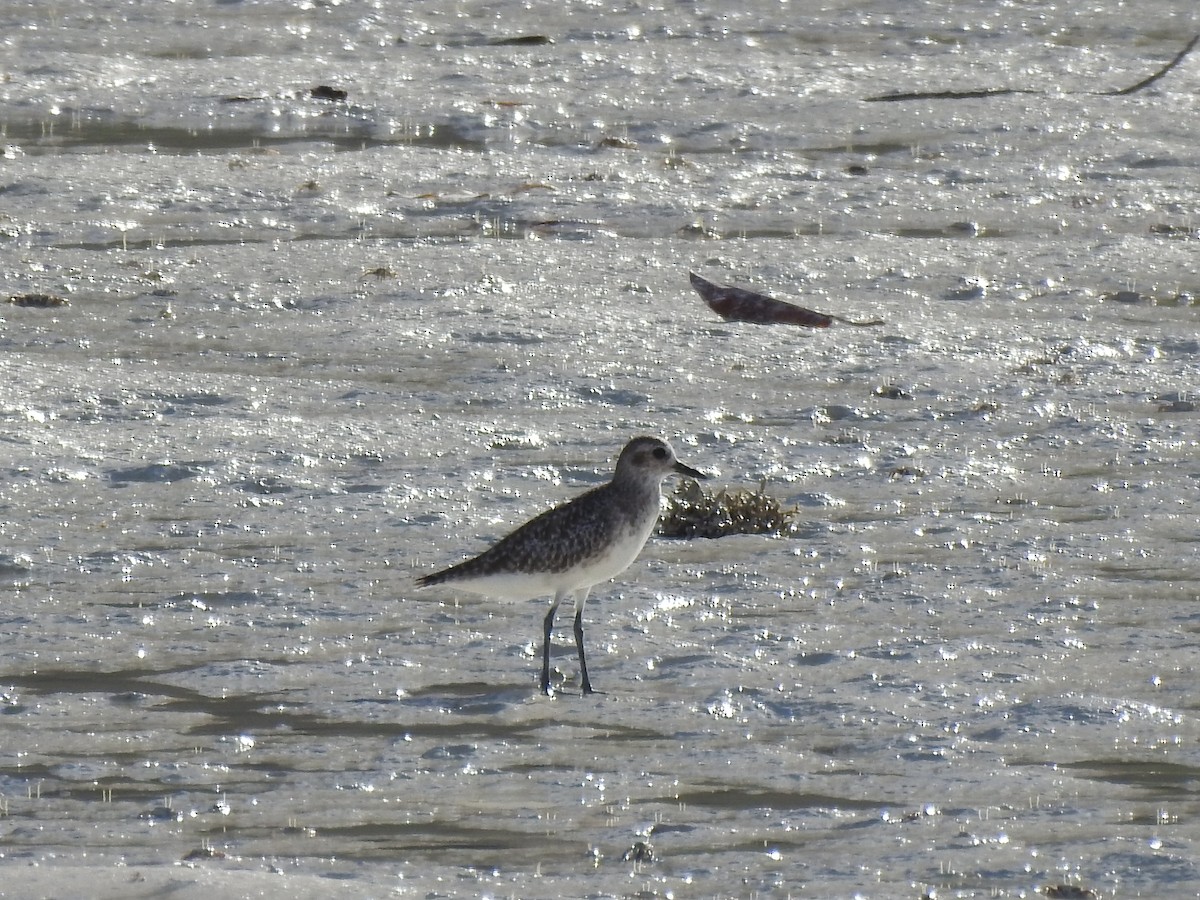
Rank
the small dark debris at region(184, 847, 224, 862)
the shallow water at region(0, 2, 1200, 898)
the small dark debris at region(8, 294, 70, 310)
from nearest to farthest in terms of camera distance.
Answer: the small dark debris at region(184, 847, 224, 862)
the shallow water at region(0, 2, 1200, 898)
the small dark debris at region(8, 294, 70, 310)

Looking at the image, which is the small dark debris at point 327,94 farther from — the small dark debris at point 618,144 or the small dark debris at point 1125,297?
the small dark debris at point 1125,297

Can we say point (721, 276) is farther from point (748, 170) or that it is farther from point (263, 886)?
point (263, 886)

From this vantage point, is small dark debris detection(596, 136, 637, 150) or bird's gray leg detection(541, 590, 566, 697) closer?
bird's gray leg detection(541, 590, 566, 697)

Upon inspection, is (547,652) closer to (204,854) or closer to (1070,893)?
(204,854)

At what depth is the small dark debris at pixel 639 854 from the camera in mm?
5434

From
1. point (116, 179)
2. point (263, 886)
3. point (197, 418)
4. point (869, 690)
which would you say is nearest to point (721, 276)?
point (197, 418)

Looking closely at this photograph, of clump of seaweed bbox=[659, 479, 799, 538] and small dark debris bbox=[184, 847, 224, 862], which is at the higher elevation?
clump of seaweed bbox=[659, 479, 799, 538]

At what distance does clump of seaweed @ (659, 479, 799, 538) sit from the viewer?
8.60 meters

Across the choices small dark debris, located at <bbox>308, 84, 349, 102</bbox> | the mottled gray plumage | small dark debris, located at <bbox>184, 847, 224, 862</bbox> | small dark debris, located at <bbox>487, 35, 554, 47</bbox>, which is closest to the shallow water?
small dark debris, located at <bbox>184, 847, 224, 862</bbox>

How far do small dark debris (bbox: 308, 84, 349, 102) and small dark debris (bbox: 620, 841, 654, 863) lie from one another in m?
14.5

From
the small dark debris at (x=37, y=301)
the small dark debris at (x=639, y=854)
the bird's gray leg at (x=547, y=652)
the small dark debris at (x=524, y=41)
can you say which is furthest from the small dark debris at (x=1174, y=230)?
the small dark debris at (x=639, y=854)

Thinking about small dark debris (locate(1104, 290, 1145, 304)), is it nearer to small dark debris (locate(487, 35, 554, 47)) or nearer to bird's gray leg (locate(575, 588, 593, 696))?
bird's gray leg (locate(575, 588, 593, 696))

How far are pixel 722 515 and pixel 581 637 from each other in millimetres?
1716

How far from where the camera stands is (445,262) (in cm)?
1333
